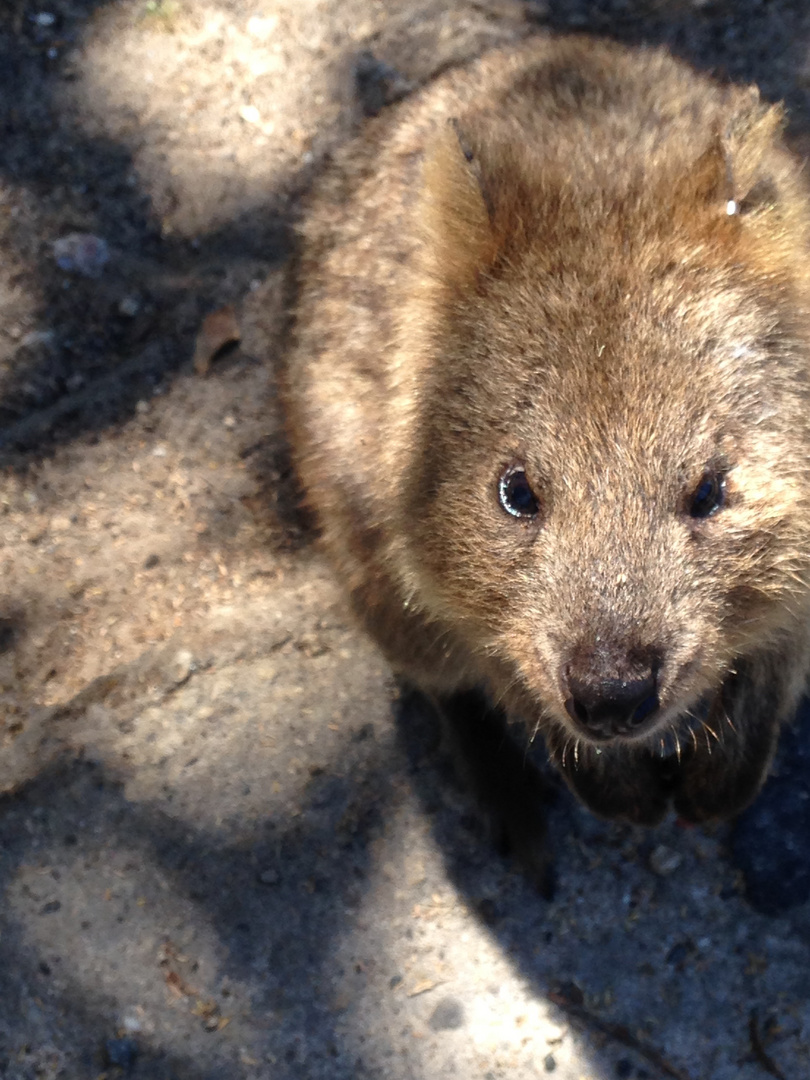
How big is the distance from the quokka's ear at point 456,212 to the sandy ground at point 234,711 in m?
1.37

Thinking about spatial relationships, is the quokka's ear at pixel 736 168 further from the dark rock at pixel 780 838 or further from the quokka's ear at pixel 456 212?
the dark rock at pixel 780 838

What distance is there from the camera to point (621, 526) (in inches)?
83.1

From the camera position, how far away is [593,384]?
2.13m

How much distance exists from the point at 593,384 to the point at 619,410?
2.9 inches

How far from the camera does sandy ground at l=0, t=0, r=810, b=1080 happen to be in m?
3.04

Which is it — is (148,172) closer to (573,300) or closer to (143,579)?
(143,579)

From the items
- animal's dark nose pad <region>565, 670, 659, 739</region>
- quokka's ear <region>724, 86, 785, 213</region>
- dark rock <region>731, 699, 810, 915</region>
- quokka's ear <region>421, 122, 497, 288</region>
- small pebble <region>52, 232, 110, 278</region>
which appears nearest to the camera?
animal's dark nose pad <region>565, 670, 659, 739</region>

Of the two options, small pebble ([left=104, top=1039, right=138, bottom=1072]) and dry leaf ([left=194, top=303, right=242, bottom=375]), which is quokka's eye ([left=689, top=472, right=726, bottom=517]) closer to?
dry leaf ([left=194, top=303, right=242, bottom=375])

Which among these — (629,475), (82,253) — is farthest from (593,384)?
(82,253)

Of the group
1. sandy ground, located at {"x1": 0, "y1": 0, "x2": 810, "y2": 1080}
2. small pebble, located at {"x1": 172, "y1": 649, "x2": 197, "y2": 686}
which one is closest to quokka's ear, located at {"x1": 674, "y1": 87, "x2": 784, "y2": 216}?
sandy ground, located at {"x1": 0, "y1": 0, "x2": 810, "y2": 1080}

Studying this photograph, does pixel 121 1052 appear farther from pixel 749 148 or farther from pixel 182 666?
pixel 749 148

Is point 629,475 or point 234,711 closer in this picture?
point 629,475

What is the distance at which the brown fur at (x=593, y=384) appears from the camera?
2117mm

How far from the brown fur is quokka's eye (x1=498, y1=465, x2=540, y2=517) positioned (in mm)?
23
